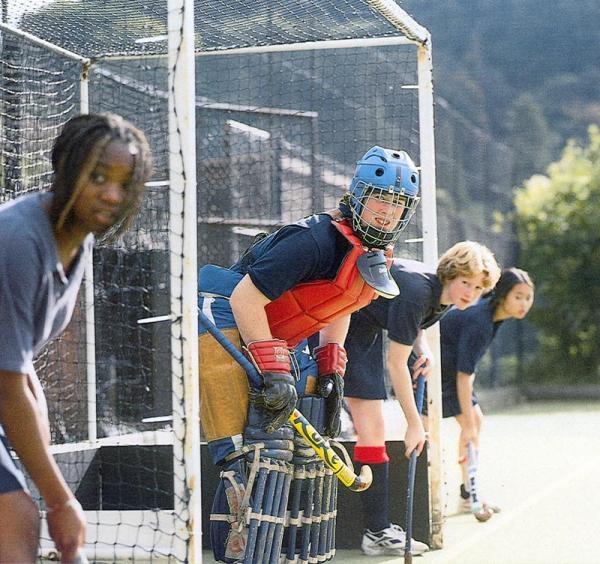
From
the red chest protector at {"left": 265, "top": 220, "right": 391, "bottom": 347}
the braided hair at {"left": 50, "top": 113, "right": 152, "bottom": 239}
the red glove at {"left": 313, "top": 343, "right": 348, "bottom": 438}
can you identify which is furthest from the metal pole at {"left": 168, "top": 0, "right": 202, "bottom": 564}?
the braided hair at {"left": 50, "top": 113, "right": 152, "bottom": 239}

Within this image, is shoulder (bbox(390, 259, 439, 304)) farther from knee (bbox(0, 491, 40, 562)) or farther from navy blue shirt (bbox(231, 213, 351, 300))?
knee (bbox(0, 491, 40, 562))

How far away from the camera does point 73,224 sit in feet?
7.88

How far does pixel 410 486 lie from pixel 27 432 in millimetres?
2952

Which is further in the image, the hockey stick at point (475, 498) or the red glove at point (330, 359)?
the hockey stick at point (475, 498)

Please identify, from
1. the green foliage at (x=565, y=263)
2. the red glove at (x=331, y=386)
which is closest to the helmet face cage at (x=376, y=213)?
the red glove at (x=331, y=386)

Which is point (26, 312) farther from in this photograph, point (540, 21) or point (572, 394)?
point (540, 21)

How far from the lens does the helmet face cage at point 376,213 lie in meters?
3.81

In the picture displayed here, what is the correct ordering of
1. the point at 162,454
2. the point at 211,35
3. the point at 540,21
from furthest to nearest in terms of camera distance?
the point at 540,21 < the point at 211,35 < the point at 162,454

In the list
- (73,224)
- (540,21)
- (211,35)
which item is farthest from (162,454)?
(540,21)

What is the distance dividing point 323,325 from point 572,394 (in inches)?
475

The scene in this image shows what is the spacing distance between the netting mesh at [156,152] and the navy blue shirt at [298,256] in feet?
3.83

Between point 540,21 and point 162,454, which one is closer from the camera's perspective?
point 162,454

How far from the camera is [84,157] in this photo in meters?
2.39

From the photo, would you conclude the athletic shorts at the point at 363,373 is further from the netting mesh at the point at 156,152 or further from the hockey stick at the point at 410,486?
the netting mesh at the point at 156,152
